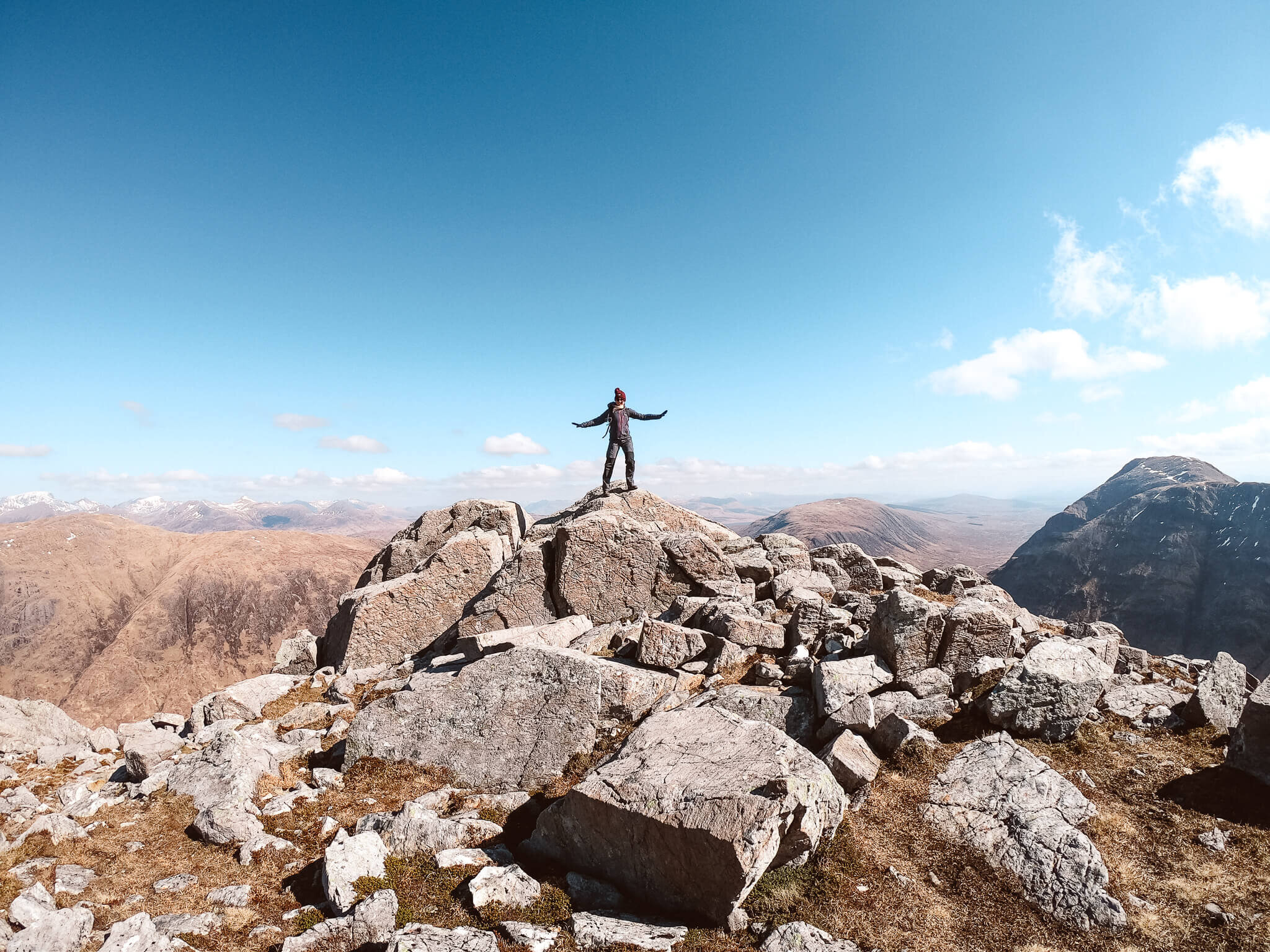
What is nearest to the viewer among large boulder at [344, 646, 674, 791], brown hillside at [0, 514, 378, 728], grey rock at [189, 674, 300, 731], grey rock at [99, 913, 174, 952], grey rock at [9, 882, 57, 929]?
grey rock at [99, 913, 174, 952]

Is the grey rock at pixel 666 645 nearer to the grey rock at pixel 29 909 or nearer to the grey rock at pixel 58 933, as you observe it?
the grey rock at pixel 58 933

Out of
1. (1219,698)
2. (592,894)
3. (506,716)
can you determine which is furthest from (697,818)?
(1219,698)

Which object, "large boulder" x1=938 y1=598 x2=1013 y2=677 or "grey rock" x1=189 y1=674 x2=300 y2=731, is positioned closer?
"large boulder" x1=938 y1=598 x2=1013 y2=677

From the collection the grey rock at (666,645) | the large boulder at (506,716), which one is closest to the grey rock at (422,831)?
the large boulder at (506,716)

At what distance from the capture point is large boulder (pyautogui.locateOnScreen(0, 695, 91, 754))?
58.7ft

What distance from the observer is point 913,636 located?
13.9 metres

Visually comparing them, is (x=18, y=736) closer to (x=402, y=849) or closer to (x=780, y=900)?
(x=402, y=849)

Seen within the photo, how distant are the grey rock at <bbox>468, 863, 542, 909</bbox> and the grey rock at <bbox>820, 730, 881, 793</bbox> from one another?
583 centimetres

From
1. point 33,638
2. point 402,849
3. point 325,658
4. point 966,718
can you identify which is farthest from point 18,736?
point 33,638

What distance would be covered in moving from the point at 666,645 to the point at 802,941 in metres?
A: 8.42

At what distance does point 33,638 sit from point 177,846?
10321 inches

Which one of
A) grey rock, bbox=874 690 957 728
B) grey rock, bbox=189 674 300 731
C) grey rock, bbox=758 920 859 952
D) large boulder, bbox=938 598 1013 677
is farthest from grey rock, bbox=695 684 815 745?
grey rock, bbox=189 674 300 731

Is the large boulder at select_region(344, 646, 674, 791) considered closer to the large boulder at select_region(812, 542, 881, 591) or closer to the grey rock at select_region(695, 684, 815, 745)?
the grey rock at select_region(695, 684, 815, 745)

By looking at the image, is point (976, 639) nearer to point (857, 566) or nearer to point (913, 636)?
point (913, 636)
